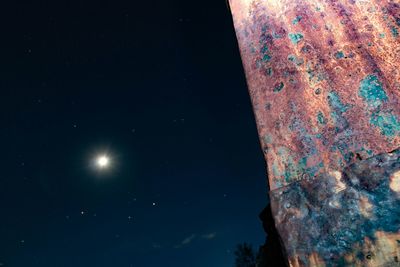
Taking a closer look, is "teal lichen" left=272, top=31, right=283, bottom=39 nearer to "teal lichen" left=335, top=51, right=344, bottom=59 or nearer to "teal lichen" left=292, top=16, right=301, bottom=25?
"teal lichen" left=292, top=16, right=301, bottom=25

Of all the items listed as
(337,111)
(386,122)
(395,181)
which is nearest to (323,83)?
(337,111)

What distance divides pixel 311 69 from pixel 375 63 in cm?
22

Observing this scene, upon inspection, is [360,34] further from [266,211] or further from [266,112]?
[266,211]

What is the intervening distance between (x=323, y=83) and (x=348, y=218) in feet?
1.70

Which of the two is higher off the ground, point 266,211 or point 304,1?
point 304,1

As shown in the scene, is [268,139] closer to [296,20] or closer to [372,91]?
[372,91]

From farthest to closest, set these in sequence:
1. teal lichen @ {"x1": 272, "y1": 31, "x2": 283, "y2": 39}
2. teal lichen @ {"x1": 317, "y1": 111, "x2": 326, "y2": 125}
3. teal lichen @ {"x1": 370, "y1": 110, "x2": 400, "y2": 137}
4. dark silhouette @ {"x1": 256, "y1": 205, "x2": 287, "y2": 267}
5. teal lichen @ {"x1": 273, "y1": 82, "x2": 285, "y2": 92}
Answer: dark silhouette @ {"x1": 256, "y1": 205, "x2": 287, "y2": 267} → teal lichen @ {"x1": 272, "y1": 31, "x2": 283, "y2": 39} → teal lichen @ {"x1": 273, "y1": 82, "x2": 285, "y2": 92} → teal lichen @ {"x1": 317, "y1": 111, "x2": 326, "y2": 125} → teal lichen @ {"x1": 370, "y1": 110, "x2": 400, "y2": 137}

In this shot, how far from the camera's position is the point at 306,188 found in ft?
3.02

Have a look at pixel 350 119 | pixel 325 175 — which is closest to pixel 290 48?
pixel 350 119

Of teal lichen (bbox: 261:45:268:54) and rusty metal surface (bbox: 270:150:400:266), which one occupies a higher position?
teal lichen (bbox: 261:45:268:54)

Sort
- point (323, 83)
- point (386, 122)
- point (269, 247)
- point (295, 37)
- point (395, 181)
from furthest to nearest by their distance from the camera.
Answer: point (269, 247), point (295, 37), point (323, 83), point (386, 122), point (395, 181)

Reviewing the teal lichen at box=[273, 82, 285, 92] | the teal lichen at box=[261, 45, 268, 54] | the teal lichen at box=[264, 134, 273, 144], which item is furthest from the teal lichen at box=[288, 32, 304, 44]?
the teal lichen at box=[264, 134, 273, 144]

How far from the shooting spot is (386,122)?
92 centimetres

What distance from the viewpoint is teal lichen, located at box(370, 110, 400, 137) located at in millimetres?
901
